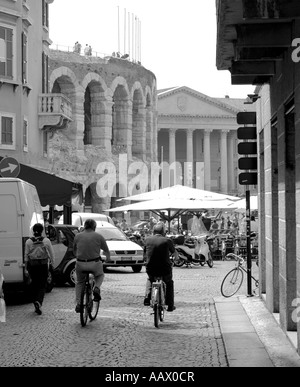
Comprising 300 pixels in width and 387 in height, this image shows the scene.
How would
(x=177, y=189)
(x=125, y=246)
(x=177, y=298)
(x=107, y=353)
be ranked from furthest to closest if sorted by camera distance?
(x=177, y=189) → (x=125, y=246) → (x=177, y=298) → (x=107, y=353)

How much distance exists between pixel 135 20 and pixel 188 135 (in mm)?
50940

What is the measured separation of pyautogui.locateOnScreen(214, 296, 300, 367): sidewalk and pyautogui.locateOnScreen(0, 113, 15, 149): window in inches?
702

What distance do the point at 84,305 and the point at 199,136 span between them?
105 meters

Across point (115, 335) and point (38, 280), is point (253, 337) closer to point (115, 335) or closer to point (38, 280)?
point (115, 335)

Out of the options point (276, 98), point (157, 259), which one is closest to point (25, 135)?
point (157, 259)

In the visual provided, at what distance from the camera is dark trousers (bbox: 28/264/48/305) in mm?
15143

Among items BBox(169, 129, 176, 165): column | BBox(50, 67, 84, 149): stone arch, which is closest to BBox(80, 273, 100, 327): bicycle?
BBox(50, 67, 84, 149): stone arch

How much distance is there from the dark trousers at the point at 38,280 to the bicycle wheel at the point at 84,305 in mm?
1985

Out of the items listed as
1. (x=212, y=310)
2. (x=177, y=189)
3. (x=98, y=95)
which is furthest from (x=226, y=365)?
(x=98, y=95)

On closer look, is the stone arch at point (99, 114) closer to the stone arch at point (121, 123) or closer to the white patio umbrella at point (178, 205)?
the stone arch at point (121, 123)

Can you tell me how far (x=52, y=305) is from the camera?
54.9 feet

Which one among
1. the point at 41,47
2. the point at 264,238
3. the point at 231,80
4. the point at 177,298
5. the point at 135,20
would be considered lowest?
the point at 177,298

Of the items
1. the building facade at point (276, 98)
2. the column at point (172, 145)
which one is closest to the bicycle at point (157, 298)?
the building facade at point (276, 98)

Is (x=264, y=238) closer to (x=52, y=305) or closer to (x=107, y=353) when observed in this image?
(x=52, y=305)
